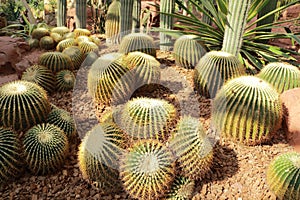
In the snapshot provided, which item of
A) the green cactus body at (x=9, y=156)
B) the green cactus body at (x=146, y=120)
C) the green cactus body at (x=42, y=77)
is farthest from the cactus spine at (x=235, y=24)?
the green cactus body at (x=9, y=156)

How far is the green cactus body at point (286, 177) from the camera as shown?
235cm

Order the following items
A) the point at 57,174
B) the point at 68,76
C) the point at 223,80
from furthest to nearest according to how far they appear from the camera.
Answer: the point at 68,76 < the point at 223,80 < the point at 57,174

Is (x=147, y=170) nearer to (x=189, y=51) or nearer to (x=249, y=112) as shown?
(x=249, y=112)

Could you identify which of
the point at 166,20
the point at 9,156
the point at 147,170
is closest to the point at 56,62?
the point at 166,20

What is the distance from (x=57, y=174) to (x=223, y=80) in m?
2.09

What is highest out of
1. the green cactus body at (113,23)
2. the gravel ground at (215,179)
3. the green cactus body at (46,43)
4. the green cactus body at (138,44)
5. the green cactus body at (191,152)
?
the green cactus body at (113,23)

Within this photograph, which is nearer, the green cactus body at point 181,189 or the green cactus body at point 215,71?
the green cactus body at point 181,189

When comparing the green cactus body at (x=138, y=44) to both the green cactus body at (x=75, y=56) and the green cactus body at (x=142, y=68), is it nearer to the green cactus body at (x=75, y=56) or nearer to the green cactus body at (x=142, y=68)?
the green cactus body at (x=142, y=68)

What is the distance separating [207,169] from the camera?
105 inches

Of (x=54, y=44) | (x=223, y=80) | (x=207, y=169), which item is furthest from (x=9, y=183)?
(x=54, y=44)

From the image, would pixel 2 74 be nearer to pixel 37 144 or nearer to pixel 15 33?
pixel 37 144

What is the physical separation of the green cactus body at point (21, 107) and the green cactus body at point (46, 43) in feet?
10.7

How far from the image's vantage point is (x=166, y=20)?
199 inches

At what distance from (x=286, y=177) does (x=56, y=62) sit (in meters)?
3.35
